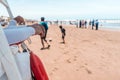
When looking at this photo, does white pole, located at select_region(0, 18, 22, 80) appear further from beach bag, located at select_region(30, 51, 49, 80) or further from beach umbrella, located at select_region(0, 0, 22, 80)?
beach bag, located at select_region(30, 51, 49, 80)

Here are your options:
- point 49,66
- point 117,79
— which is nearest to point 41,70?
point 117,79

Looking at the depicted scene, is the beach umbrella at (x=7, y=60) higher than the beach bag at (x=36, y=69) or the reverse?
higher

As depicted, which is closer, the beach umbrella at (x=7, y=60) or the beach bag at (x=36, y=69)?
the beach umbrella at (x=7, y=60)

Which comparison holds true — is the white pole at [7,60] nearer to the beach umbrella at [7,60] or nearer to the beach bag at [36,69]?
the beach umbrella at [7,60]

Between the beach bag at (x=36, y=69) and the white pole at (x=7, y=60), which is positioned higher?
the white pole at (x=7, y=60)

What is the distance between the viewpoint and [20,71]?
53.7 inches

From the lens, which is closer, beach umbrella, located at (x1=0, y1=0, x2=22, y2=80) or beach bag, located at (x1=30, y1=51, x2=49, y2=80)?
beach umbrella, located at (x1=0, y1=0, x2=22, y2=80)

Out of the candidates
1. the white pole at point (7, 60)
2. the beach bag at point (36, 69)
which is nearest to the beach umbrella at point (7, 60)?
the white pole at point (7, 60)

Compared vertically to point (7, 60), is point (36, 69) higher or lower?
lower

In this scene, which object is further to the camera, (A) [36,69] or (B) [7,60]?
(A) [36,69]

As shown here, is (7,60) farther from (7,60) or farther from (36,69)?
(36,69)

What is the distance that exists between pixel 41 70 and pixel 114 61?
8.24 metres

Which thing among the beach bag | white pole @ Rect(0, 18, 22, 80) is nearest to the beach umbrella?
white pole @ Rect(0, 18, 22, 80)

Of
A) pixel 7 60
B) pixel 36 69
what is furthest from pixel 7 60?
pixel 36 69
